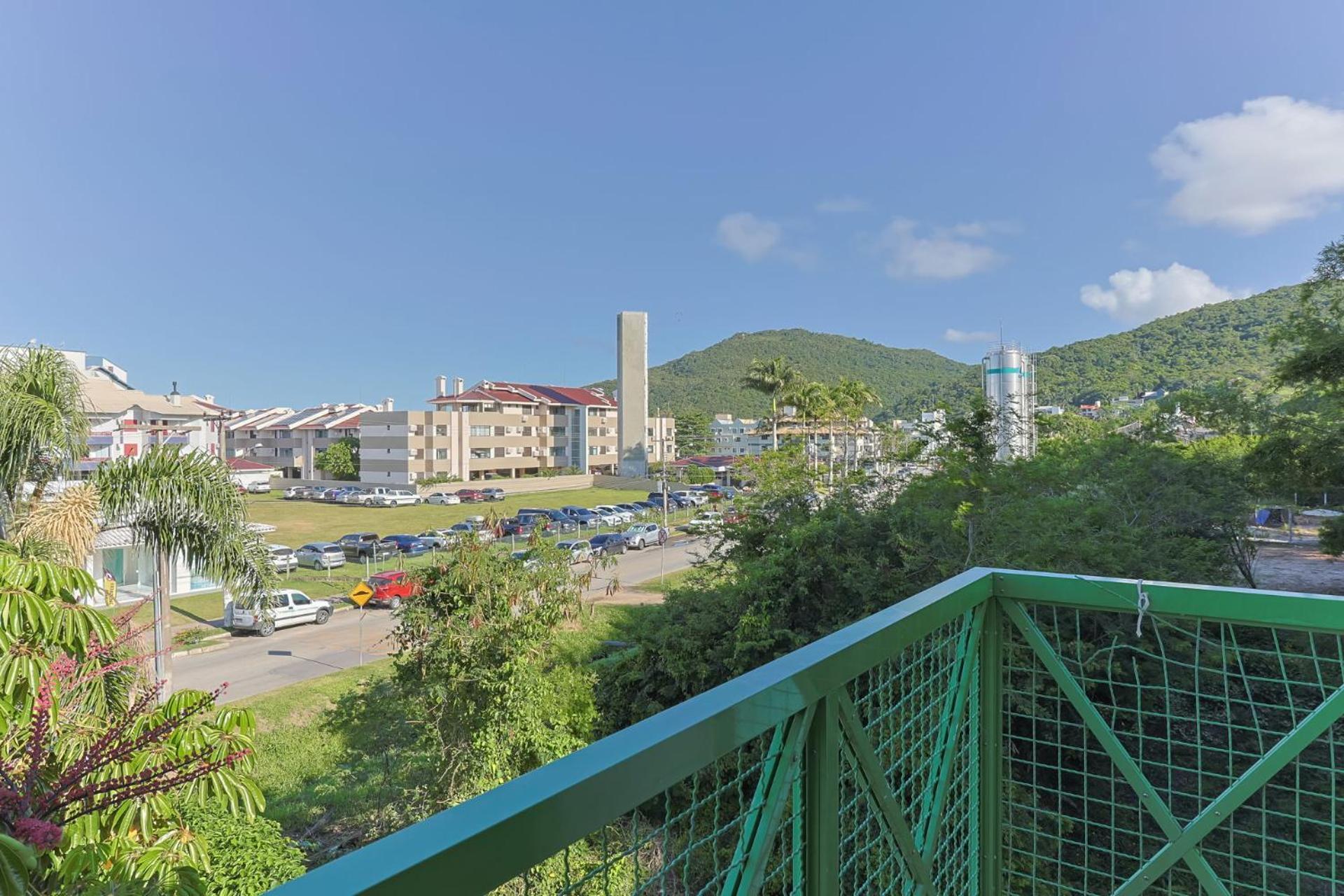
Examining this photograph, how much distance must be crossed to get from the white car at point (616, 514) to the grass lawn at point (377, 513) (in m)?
4.59

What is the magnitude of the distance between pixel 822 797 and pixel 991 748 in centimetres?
102

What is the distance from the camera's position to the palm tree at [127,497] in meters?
5.98

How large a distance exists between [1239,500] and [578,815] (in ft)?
40.7

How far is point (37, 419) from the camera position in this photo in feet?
19.5

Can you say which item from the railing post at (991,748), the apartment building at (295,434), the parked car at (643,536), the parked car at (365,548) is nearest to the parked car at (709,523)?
the railing post at (991,748)

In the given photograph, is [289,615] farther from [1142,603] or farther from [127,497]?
[1142,603]

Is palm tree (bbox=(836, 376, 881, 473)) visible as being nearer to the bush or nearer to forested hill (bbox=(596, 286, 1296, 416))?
forested hill (bbox=(596, 286, 1296, 416))

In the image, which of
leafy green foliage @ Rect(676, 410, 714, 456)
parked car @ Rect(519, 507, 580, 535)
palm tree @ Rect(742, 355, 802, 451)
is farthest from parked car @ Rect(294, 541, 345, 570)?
leafy green foliage @ Rect(676, 410, 714, 456)

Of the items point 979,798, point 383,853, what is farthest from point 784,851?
point 979,798

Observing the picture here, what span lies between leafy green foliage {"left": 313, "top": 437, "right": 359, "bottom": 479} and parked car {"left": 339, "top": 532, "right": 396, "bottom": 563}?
83.8 ft

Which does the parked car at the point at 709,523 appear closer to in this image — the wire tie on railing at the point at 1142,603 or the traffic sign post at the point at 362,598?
the traffic sign post at the point at 362,598

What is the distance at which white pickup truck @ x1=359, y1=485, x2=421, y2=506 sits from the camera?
40.9m

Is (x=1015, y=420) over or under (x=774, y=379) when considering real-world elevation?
under

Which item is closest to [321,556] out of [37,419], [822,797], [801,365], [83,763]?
[37,419]
